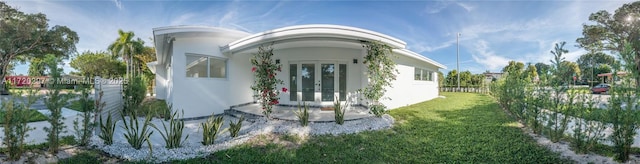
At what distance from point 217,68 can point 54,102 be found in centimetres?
465

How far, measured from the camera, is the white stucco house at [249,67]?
7.04 meters

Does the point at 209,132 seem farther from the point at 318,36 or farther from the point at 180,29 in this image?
the point at 180,29

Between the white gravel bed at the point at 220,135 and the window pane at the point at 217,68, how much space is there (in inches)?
69.6

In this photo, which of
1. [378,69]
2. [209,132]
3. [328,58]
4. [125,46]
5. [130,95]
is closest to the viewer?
[209,132]

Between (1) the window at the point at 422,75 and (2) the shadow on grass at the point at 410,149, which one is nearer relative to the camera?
(2) the shadow on grass at the point at 410,149

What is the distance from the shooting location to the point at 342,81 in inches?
346

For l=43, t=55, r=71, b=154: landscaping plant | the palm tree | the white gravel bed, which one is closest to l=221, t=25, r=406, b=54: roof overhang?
the white gravel bed

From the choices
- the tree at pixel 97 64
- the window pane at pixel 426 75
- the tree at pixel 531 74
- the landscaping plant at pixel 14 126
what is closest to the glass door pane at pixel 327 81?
the tree at pixel 531 74

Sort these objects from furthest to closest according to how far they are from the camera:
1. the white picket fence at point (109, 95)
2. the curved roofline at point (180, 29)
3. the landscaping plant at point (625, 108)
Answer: the curved roofline at point (180, 29) < the white picket fence at point (109, 95) < the landscaping plant at point (625, 108)

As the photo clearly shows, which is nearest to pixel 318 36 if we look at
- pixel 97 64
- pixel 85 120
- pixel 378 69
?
pixel 378 69

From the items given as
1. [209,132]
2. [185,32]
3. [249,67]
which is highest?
[185,32]

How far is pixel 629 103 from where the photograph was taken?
3.34 m

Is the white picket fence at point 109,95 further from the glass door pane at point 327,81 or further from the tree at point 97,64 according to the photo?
the tree at point 97,64

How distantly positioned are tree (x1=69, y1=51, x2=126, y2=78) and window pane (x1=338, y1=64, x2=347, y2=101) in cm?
3569
